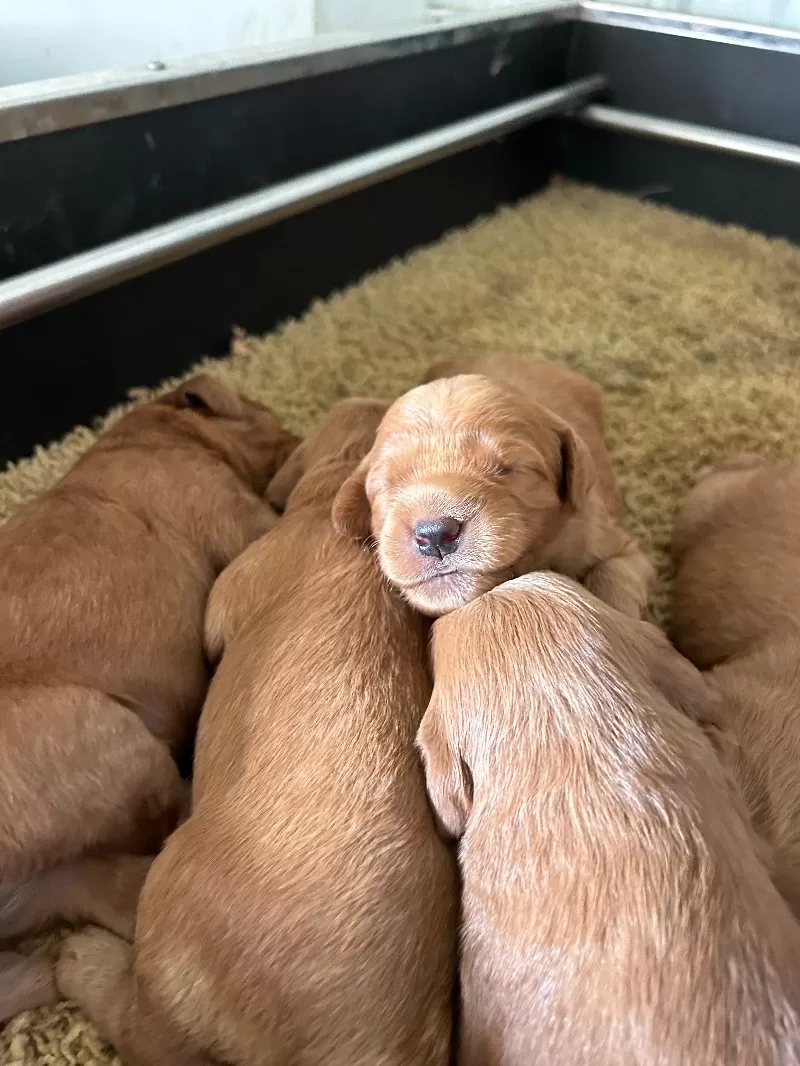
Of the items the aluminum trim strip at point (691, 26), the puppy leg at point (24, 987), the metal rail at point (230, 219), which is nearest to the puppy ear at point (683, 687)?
the puppy leg at point (24, 987)

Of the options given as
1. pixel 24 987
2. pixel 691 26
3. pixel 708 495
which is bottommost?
pixel 24 987

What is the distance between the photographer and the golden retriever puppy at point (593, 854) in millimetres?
1005

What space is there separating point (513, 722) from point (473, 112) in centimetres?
241

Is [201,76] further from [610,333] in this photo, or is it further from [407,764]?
[407,764]

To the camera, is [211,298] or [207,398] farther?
[211,298]

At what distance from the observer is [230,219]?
2.18 meters

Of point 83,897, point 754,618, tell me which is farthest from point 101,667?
point 754,618

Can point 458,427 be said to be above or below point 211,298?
above

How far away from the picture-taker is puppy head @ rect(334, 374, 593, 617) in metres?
1.38

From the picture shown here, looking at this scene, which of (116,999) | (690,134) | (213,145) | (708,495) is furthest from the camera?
(690,134)

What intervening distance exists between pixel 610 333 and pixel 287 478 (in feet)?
4.14

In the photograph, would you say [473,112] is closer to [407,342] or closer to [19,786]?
[407,342]

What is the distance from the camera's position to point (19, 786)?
1.38 metres

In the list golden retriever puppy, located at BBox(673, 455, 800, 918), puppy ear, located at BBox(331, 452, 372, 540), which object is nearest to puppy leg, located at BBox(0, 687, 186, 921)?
puppy ear, located at BBox(331, 452, 372, 540)
